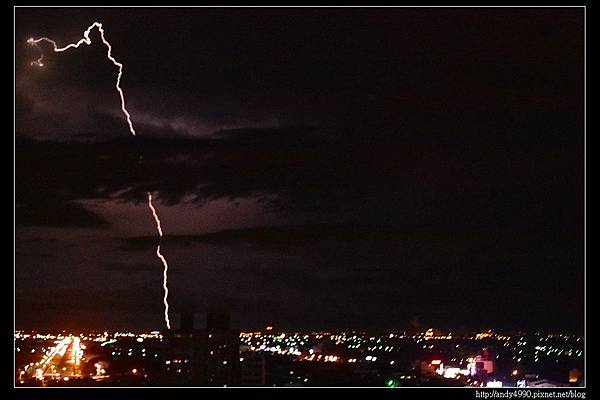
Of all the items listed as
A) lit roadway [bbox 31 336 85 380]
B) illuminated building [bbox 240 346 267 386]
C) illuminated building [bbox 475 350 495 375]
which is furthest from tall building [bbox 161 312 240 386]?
illuminated building [bbox 475 350 495 375]

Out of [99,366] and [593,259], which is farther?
[99,366]

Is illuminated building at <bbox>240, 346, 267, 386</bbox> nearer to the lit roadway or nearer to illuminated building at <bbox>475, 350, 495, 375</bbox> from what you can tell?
the lit roadway

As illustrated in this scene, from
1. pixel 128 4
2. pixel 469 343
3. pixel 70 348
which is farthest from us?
pixel 469 343

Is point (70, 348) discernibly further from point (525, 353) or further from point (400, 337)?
point (525, 353)

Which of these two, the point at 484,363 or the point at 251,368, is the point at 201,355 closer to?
the point at 251,368

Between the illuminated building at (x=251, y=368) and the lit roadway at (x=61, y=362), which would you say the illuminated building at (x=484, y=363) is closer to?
the illuminated building at (x=251, y=368)
